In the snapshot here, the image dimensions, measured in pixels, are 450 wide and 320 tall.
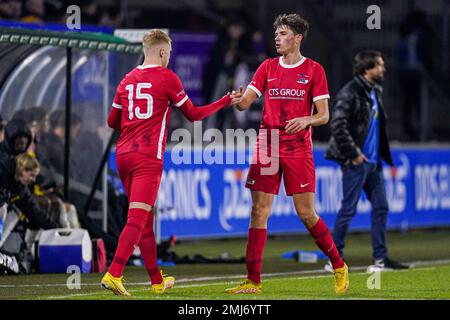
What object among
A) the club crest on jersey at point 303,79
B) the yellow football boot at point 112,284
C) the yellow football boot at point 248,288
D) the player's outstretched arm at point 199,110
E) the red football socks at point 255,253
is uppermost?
the club crest on jersey at point 303,79

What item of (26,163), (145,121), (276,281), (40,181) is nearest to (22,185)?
(26,163)

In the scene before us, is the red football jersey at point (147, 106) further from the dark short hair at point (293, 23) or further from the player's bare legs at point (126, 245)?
the dark short hair at point (293, 23)

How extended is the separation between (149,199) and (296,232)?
33.3 ft

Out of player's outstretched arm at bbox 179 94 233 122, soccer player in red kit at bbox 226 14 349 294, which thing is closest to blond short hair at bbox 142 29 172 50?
player's outstretched arm at bbox 179 94 233 122

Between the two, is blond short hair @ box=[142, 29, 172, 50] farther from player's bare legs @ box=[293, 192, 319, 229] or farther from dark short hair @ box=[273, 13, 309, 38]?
player's bare legs @ box=[293, 192, 319, 229]

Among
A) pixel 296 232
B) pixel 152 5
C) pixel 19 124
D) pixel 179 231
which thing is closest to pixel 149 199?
pixel 19 124

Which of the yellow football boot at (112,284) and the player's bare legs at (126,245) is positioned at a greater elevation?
the player's bare legs at (126,245)

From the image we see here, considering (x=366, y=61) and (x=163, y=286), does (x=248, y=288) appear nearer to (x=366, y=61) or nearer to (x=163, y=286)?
(x=163, y=286)

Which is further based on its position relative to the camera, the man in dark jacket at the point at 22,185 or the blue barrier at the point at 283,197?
the blue barrier at the point at 283,197

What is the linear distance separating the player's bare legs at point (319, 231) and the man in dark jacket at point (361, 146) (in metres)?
3.06

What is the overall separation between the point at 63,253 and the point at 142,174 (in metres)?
3.38

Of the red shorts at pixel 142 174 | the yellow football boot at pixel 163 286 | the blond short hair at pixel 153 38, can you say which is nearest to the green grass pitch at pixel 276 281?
the yellow football boot at pixel 163 286

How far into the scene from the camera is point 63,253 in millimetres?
15586

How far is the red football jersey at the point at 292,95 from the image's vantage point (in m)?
13.0
